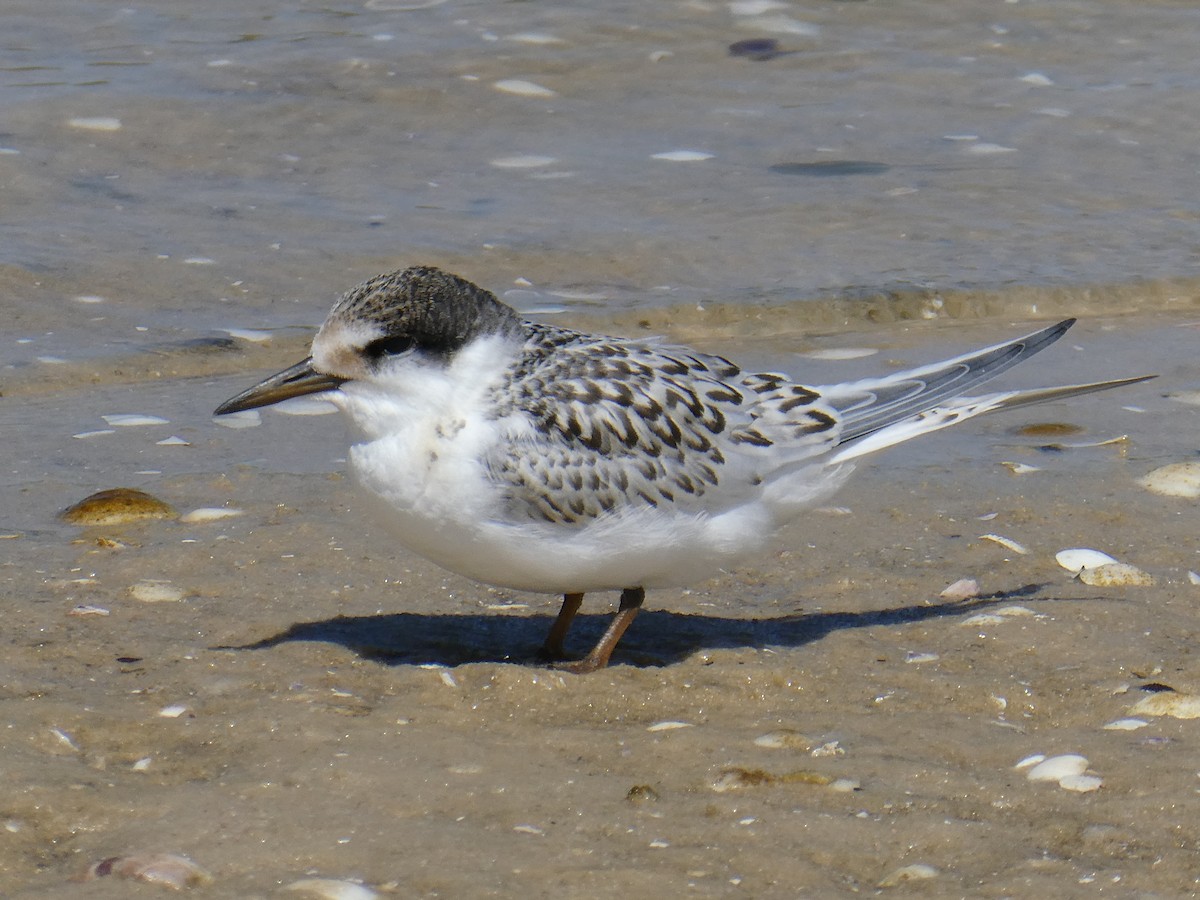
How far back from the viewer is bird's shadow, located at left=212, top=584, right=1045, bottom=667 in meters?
4.29

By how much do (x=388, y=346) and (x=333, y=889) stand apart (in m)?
1.44

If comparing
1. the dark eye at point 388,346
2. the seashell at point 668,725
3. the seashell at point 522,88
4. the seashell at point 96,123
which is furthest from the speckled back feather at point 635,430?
the seashell at point 522,88

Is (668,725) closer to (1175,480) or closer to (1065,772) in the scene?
(1065,772)

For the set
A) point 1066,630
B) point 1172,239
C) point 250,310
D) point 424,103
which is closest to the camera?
point 1066,630

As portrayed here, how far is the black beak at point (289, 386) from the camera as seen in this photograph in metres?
4.03

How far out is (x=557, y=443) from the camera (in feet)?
13.4

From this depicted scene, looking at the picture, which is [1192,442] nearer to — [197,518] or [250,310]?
[197,518]

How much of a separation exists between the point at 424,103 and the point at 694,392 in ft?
18.6

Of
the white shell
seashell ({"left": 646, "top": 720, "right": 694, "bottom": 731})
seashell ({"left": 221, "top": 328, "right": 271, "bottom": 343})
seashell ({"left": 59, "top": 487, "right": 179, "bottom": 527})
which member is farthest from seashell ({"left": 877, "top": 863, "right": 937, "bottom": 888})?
seashell ({"left": 221, "top": 328, "right": 271, "bottom": 343})

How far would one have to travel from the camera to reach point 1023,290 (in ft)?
24.7

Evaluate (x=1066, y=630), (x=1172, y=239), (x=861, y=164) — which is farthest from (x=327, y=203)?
(x=1066, y=630)

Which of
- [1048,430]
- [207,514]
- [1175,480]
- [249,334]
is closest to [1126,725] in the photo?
[1175,480]

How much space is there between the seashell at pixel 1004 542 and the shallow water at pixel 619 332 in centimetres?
4

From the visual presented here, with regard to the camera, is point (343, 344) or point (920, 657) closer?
point (343, 344)
